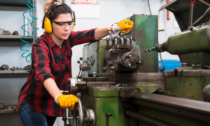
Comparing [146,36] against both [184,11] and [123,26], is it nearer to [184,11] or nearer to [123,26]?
[184,11]

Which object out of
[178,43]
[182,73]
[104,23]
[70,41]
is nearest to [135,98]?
[182,73]

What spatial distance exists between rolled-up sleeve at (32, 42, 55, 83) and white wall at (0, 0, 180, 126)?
5.01ft

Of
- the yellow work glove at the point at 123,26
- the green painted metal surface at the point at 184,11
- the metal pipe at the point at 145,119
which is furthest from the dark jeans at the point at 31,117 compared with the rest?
the green painted metal surface at the point at 184,11

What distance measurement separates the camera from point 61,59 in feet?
4.56

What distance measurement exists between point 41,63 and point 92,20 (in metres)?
1.79

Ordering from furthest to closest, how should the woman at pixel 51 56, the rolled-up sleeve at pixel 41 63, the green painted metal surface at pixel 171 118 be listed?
1. the woman at pixel 51 56
2. the rolled-up sleeve at pixel 41 63
3. the green painted metal surface at pixel 171 118

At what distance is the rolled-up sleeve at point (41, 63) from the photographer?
3.69ft

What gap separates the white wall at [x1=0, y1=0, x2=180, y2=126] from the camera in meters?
2.67

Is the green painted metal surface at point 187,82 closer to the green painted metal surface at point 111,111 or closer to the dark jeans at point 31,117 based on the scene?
the green painted metal surface at point 111,111

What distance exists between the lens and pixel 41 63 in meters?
1.16

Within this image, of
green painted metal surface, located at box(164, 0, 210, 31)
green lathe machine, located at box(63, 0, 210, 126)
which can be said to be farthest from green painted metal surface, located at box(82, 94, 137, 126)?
green painted metal surface, located at box(164, 0, 210, 31)

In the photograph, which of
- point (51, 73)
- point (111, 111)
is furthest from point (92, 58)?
point (111, 111)

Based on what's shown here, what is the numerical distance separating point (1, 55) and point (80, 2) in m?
1.26

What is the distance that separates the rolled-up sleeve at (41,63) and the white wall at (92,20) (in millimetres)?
1526
